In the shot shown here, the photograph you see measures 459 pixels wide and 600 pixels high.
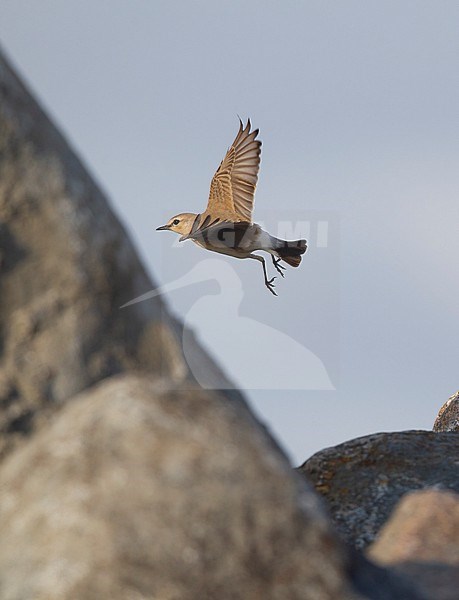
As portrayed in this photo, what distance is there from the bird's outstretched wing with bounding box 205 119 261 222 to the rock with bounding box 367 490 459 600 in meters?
11.1

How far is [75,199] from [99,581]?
186cm

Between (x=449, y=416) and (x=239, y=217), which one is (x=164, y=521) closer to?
(x=449, y=416)

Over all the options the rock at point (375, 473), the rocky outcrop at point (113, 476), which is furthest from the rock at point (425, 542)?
the rock at point (375, 473)

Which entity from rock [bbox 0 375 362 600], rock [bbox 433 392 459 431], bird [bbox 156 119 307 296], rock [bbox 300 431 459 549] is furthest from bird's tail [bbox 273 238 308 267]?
rock [bbox 0 375 362 600]

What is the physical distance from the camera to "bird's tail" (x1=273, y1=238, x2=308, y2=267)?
51.1 feet

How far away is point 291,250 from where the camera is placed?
15.7m

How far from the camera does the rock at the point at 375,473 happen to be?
6723 mm

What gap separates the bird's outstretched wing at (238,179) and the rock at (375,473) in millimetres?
7970

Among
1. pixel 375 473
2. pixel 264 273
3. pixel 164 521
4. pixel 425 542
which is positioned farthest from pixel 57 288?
pixel 264 273

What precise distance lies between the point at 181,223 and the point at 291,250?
2.20 metres

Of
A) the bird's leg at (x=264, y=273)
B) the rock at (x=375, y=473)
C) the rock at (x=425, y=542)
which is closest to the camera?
the rock at (x=425, y=542)

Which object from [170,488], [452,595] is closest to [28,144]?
[170,488]

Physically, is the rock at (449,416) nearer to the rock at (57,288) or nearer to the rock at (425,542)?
the rock at (425,542)

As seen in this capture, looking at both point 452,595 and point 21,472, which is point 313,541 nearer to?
point 452,595
